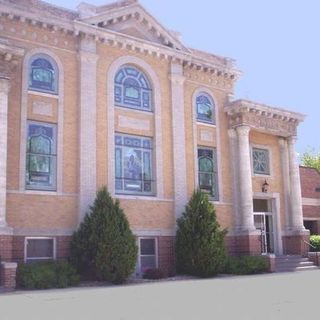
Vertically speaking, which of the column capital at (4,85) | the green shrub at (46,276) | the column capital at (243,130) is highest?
the column capital at (4,85)

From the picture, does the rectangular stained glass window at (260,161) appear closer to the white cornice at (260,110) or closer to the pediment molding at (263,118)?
the pediment molding at (263,118)

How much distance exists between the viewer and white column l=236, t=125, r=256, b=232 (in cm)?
2222

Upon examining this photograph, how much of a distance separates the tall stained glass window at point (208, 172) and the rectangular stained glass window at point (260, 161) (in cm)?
286

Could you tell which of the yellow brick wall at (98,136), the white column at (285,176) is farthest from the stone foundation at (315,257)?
the yellow brick wall at (98,136)

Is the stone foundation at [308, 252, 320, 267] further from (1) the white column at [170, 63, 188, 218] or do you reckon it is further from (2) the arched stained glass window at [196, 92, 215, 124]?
(2) the arched stained glass window at [196, 92, 215, 124]

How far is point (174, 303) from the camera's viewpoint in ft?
35.4

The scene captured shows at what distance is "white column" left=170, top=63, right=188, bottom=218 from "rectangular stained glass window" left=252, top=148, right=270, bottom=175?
4.97m

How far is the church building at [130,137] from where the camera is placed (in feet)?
57.1

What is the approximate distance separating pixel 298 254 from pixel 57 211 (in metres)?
12.7

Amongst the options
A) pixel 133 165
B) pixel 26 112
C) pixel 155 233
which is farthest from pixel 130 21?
pixel 155 233

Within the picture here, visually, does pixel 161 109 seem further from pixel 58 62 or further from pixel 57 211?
pixel 57 211

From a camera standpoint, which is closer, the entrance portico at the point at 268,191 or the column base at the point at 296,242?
the entrance portico at the point at 268,191

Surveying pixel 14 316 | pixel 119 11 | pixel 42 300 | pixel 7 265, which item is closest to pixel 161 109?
pixel 119 11

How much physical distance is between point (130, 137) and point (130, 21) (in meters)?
5.21
